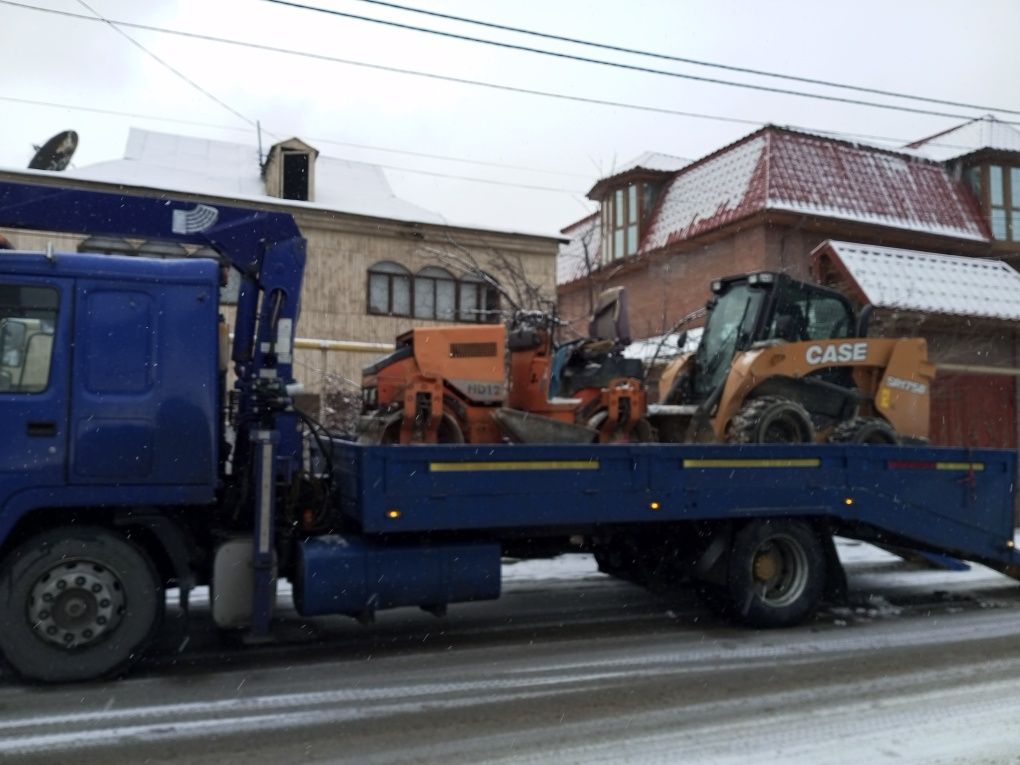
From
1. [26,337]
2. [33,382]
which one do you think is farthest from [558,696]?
[26,337]

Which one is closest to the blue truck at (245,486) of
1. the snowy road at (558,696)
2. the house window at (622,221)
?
the snowy road at (558,696)

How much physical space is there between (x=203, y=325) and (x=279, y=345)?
915mm

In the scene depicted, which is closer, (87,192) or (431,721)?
(431,721)

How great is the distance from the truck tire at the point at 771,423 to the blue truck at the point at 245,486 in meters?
1.01

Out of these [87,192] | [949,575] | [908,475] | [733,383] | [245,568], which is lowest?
[949,575]

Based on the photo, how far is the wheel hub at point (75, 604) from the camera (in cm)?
599

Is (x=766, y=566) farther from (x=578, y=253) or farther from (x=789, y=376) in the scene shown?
(x=578, y=253)

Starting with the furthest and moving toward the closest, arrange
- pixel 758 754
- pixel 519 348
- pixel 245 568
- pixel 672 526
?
pixel 519 348, pixel 672 526, pixel 245 568, pixel 758 754

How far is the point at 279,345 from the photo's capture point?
7.32 m

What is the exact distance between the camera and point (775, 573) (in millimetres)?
8391

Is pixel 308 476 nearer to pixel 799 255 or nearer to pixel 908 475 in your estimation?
pixel 908 475

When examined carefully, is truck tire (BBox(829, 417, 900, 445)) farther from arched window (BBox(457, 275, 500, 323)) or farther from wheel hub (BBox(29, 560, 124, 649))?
arched window (BBox(457, 275, 500, 323))

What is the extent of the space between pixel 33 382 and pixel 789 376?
23.7ft

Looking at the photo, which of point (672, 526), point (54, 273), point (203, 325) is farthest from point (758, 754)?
point (54, 273)
